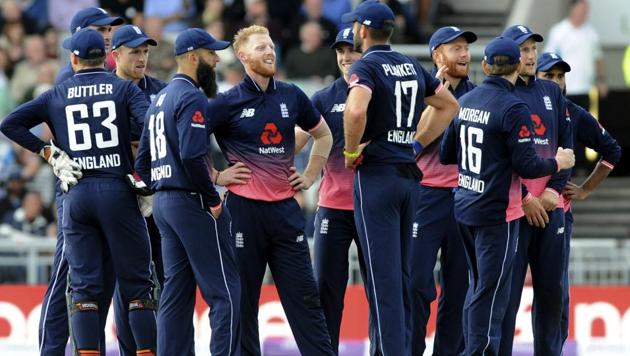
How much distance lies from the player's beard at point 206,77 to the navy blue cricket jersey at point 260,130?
110mm

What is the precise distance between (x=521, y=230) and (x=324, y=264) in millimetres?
1579

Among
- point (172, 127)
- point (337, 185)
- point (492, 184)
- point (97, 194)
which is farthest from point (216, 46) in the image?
point (492, 184)

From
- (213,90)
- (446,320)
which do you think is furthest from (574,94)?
(213,90)

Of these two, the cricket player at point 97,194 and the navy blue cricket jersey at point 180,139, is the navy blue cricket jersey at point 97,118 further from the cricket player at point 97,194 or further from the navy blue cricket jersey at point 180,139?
the navy blue cricket jersey at point 180,139

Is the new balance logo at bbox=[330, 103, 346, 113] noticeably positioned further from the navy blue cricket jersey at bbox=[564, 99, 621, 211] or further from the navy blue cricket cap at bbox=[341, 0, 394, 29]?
the navy blue cricket jersey at bbox=[564, 99, 621, 211]

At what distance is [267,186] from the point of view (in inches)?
449

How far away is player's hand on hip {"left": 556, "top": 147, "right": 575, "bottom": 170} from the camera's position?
37.7 ft

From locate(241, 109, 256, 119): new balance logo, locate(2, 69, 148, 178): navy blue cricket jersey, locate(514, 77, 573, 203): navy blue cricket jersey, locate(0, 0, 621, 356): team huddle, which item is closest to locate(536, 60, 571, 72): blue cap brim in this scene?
locate(0, 0, 621, 356): team huddle

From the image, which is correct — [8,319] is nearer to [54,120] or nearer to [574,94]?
[54,120]

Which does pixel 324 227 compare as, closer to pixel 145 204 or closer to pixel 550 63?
pixel 145 204

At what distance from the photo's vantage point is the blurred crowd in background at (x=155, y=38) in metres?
18.8

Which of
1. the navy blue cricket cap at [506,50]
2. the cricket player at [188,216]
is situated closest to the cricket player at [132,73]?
the cricket player at [188,216]

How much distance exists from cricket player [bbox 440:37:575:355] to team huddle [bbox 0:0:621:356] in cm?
1

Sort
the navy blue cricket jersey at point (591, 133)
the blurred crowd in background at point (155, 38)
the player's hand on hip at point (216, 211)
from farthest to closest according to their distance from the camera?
→ the blurred crowd in background at point (155, 38), the navy blue cricket jersey at point (591, 133), the player's hand on hip at point (216, 211)
